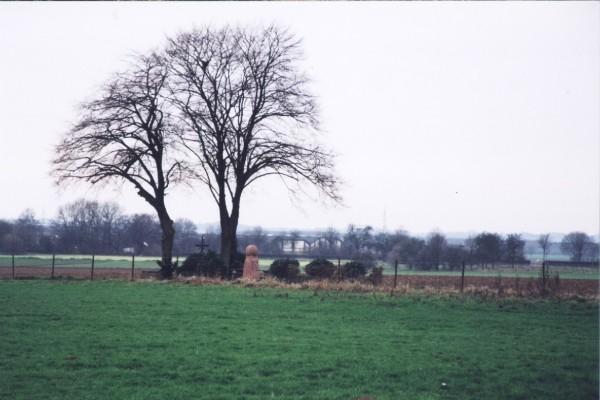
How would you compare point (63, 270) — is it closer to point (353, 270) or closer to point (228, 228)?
point (228, 228)

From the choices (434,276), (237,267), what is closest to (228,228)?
(237,267)

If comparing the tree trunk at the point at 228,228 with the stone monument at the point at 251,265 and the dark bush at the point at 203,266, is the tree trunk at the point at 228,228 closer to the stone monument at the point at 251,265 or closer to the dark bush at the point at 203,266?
the dark bush at the point at 203,266

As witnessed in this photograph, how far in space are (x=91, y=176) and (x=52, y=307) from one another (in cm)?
1653

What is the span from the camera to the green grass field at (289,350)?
777 centimetres

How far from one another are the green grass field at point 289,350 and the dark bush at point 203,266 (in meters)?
12.8

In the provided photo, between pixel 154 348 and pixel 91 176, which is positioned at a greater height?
pixel 91 176

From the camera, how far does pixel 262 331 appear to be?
12.3 meters

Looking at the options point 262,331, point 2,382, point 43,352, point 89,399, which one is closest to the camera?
point 89,399

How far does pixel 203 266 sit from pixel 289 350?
2190 cm

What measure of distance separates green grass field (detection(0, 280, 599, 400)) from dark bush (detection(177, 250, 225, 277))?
12.8 meters

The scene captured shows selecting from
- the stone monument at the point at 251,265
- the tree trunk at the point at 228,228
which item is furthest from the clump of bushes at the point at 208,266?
the stone monument at the point at 251,265

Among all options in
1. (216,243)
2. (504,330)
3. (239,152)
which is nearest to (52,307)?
(504,330)

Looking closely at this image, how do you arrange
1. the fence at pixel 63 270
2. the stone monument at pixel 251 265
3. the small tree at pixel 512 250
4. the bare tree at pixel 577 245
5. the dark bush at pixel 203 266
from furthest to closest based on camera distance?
the bare tree at pixel 577 245
the small tree at pixel 512 250
the dark bush at pixel 203 266
the fence at pixel 63 270
the stone monument at pixel 251 265

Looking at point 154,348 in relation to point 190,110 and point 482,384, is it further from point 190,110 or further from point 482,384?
point 190,110
